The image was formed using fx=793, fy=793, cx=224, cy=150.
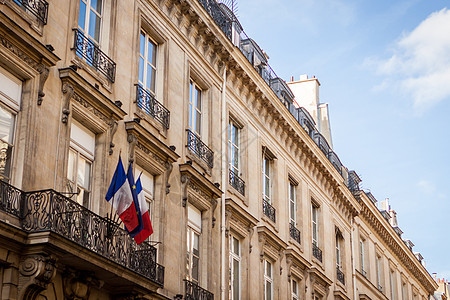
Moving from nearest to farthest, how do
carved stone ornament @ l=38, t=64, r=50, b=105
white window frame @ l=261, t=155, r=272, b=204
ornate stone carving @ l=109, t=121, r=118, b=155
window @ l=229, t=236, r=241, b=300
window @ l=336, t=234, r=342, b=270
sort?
carved stone ornament @ l=38, t=64, r=50, b=105, ornate stone carving @ l=109, t=121, r=118, b=155, window @ l=229, t=236, r=241, b=300, white window frame @ l=261, t=155, r=272, b=204, window @ l=336, t=234, r=342, b=270

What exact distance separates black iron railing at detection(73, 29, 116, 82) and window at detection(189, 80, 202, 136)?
4.27 metres

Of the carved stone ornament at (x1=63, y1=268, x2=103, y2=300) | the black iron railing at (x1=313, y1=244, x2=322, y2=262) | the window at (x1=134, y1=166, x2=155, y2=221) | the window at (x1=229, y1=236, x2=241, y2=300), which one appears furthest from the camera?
the black iron railing at (x1=313, y1=244, x2=322, y2=262)

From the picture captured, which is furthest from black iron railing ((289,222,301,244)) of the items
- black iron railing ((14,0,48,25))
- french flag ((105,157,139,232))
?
black iron railing ((14,0,48,25))

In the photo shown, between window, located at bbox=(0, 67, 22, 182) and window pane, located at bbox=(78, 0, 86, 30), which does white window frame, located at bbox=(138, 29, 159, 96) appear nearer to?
window pane, located at bbox=(78, 0, 86, 30)

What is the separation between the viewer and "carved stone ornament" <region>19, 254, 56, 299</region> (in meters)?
13.1

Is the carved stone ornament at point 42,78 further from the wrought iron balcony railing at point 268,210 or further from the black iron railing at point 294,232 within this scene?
the black iron railing at point 294,232

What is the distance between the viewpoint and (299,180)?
28562mm

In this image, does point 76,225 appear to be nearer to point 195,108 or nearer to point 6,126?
point 6,126

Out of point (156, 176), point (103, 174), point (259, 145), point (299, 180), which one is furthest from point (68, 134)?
point (299, 180)

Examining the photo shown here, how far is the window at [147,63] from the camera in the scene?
19.0m

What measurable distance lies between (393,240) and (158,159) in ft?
81.2

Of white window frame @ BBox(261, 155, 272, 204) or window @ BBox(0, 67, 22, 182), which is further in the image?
white window frame @ BBox(261, 155, 272, 204)

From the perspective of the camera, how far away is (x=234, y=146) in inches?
944

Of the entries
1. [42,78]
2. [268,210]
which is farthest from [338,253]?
[42,78]
